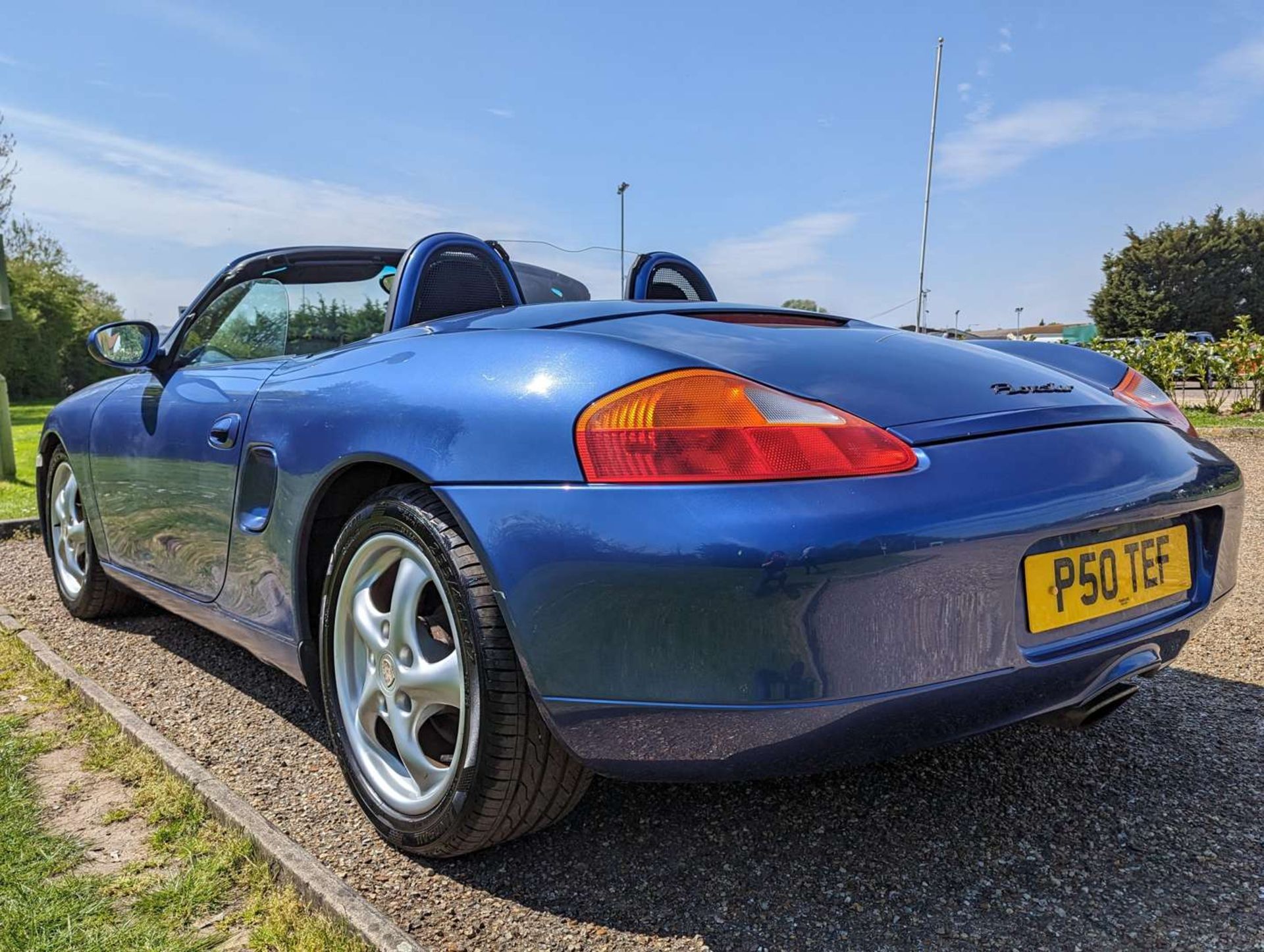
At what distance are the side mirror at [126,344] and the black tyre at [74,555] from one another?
0.68 meters

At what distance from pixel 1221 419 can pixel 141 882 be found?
42.1ft

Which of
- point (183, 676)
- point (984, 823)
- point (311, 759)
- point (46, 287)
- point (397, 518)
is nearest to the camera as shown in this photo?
point (397, 518)

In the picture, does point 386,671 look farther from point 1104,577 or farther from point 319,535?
point 1104,577

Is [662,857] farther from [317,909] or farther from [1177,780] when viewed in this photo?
[1177,780]

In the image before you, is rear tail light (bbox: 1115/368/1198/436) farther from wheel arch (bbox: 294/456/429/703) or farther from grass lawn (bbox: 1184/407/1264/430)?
grass lawn (bbox: 1184/407/1264/430)

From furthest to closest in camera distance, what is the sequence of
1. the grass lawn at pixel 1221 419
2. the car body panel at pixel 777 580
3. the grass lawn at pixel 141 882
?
1. the grass lawn at pixel 1221 419
2. the grass lawn at pixel 141 882
3. the car body panel at pixel 777 580

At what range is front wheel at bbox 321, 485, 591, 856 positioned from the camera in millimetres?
1644

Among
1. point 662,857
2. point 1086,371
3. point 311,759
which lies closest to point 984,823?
point 662,857

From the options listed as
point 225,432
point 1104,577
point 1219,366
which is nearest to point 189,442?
point 225,432

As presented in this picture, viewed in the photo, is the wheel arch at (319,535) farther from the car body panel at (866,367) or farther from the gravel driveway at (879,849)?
the car body panel at (866,367)

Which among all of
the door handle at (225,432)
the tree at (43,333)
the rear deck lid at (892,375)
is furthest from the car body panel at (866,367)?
the tree at (43,333)

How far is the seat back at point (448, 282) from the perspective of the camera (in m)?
2.42

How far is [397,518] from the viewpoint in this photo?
181 cm

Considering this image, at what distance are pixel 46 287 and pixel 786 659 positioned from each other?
38649 millimetres
